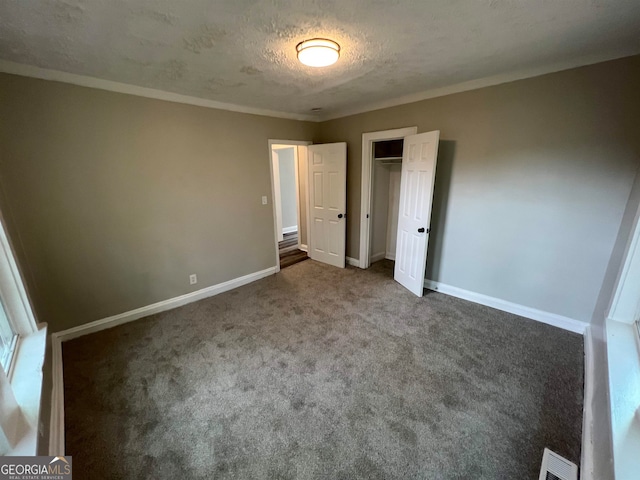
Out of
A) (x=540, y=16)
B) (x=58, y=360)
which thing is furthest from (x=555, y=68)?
(x=58, y=360)

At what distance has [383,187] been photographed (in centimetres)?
432

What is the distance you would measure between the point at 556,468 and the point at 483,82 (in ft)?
10.0

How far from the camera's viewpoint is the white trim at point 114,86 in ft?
6.49

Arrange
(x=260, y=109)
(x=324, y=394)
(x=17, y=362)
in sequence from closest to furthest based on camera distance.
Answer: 1. (x=17, y=362)
2. (x=324, y=394)
3. (x=260, y=109)

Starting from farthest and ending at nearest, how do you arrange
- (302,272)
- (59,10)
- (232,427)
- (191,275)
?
(302,272), (191,275), (232,427), (59,10)

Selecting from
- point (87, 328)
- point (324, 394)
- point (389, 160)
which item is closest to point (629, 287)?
point (324, 394)

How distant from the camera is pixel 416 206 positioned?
10.4 feet

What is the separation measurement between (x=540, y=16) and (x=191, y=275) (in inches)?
148

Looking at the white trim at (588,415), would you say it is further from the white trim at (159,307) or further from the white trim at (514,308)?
the white trim at (159,307)

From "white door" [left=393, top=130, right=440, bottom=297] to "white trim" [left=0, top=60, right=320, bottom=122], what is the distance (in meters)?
2.03

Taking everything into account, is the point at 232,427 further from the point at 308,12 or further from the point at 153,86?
the point at 153,86

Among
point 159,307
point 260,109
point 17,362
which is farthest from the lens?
point 260,109

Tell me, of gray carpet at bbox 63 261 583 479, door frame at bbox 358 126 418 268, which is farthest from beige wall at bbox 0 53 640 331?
gray carpet at bbox 63 261 583 479

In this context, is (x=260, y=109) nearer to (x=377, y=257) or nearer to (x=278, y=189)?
(x=278, y=189)
